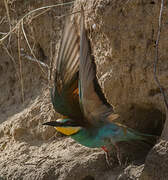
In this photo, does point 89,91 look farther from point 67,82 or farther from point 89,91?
point 67,82

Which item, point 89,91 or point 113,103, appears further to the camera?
point 113,103

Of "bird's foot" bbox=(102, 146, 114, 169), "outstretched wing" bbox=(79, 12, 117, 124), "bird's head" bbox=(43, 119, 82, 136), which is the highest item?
"outstretched wing" bbox=(79, 12, 117, 124)

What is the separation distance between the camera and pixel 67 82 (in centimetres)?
231

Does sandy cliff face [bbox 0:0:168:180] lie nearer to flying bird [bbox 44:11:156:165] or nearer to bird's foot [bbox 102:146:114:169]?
bird's foot [bbox 102:146:114:169]

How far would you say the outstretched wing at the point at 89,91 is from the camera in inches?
85.3

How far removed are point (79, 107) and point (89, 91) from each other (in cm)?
13

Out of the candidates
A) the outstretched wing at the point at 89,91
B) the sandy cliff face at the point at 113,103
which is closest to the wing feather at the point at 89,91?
the outstretched wing at the point at 89,91

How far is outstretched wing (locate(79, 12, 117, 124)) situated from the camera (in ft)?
7.11

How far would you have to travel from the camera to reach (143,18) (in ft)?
7.54

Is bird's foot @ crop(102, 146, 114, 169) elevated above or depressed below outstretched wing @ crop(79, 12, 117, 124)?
below

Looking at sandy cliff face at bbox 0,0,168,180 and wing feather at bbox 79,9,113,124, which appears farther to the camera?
sandy cliff face at bbox 0,0,168,180

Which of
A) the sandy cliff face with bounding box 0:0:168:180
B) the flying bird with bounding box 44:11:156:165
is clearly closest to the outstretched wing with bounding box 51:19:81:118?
the flying bird with bounding box 44:11:156:165

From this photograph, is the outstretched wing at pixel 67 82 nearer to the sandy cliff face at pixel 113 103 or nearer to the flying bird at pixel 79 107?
the flying bird at pixel 79 107

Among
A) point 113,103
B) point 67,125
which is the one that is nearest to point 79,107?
point 67,125
